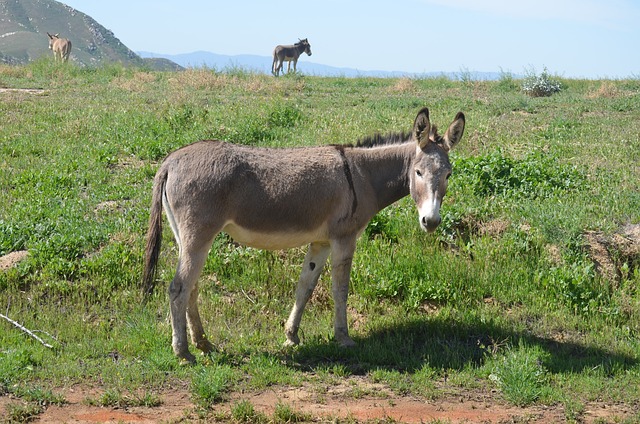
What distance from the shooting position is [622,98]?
59.0 feet

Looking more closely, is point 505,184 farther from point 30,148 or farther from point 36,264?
point 30,148

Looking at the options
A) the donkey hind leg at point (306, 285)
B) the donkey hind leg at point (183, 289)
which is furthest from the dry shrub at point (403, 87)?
the donkey hind leg at point (183, 289)

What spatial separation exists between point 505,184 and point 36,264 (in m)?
6.66

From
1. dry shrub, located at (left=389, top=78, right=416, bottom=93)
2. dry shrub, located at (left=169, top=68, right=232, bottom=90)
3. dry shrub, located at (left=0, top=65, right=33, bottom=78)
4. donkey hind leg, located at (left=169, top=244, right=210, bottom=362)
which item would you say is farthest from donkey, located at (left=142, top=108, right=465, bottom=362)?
dry shrub, located at (left=0, top=65, right=33, bottom=78)

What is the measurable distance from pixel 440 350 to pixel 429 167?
1.95m

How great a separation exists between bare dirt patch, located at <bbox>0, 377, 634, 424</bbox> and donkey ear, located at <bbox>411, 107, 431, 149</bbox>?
252 cm

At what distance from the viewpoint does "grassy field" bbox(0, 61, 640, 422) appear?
6.67 metres

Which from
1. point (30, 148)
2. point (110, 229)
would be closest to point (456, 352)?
point (110, 229)

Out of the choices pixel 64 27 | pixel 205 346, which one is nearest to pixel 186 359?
pixel 205 346

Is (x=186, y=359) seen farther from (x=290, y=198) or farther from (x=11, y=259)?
(x=11, y=259)

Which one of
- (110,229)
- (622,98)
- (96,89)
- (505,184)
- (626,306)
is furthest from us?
(96,89)

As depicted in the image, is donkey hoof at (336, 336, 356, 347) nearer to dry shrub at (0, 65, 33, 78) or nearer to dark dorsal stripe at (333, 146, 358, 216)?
dark dorsal stripe at (333, 146, 358, 216)

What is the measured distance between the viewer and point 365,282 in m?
8.66

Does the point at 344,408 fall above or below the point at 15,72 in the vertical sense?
below
